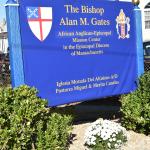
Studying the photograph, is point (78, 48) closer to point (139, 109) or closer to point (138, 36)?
point (139, 109)

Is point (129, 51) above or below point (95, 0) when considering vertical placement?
below

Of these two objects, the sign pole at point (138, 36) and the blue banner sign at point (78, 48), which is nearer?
the blue banner sign at point (78, 48)

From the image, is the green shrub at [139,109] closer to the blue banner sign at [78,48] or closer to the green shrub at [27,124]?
the blue banner sign at [78,48]

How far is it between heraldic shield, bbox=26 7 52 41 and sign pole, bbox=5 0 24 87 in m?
0.31

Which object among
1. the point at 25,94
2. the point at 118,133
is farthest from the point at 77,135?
the point at 25,94

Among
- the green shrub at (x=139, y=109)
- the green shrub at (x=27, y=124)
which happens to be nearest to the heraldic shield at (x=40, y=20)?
the green shrub at (x=27, y=124)

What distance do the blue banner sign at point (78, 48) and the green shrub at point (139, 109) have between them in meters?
0.51

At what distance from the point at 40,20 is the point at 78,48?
1177 mm

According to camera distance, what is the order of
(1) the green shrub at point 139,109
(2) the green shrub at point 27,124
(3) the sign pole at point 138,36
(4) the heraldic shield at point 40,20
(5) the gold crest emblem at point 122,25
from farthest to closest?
(3) the sign pole at point 138,36 < (5) the gold crest emblem at point 122,25 < (1) the green shrub at point 139,109 < (4) the heraldic shield at point 40,20 < (2) the green shrub at point 27,124

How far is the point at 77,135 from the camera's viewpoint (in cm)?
927

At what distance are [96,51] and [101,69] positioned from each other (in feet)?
1.33

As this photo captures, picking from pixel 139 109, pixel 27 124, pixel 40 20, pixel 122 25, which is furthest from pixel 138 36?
pixel 27 124

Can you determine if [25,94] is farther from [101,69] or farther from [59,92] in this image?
[101,69]

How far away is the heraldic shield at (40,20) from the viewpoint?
8.32 metres
